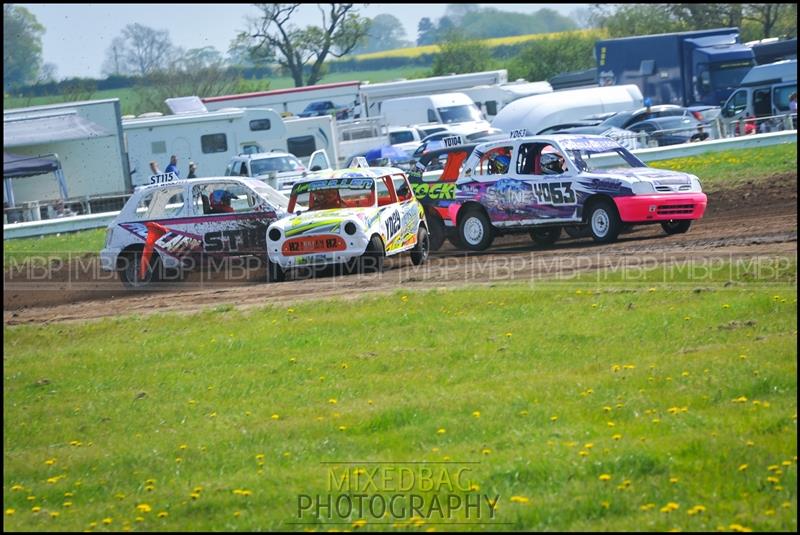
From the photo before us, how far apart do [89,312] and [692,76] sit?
30.1 m

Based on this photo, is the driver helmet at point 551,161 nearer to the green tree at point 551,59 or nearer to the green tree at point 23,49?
the green tree at point 23,49

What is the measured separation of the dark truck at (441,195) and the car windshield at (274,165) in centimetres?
1007

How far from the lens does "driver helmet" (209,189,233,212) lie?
1727 centimetres

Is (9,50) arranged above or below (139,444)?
above

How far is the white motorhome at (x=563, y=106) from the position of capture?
3666cm

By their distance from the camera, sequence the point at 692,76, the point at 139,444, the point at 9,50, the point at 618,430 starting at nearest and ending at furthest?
the point at 618,430 < the point at 139,444 < the point at 692,76 < the point at 9,50

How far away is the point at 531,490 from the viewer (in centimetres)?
630

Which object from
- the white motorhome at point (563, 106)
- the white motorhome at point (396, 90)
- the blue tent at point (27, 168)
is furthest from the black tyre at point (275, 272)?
the white motorhome at point (396, 90)

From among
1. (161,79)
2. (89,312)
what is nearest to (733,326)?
(89,312)

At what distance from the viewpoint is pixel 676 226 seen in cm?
1656

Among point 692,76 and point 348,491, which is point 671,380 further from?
point 692,76

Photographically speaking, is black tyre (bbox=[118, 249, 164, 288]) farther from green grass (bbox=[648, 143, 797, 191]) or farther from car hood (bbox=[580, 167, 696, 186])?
green grass (bbox=[648, 143, 797, 191])

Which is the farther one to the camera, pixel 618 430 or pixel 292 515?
pixel 618 430

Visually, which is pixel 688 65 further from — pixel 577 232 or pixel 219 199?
pixel 219 199
